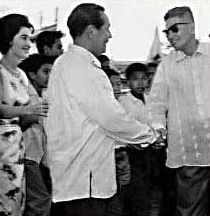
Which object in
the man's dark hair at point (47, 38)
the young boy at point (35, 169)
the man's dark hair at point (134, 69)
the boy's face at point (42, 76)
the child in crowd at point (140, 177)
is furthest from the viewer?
the man's dark hair at point (134, 69)

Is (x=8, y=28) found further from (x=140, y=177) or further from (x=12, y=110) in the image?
(x=140, y=177)

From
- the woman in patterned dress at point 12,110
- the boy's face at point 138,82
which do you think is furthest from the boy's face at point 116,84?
the woman in patterned dress at point 12,110

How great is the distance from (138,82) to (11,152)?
2020 millimetres

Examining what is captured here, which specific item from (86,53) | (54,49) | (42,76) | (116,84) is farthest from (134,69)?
(86,53)

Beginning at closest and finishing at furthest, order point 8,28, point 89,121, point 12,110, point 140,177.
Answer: point 89,121 < point 12,110 < point 8,28 < point 140,177

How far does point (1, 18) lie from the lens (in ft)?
9.71

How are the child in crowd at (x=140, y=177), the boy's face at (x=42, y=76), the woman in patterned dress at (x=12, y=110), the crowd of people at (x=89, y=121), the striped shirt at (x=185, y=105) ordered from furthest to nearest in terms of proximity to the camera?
the child in crowd at (x=140, y=177) → the boy's face at (x=42, y=76) → the striped shirt at (x=185, y=105) → the woman in patterned dress at (x=12, y=110) → the crowd of people at (x=89, y=121)

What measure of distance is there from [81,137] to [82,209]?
349 millimetres

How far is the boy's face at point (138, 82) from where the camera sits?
4480 mm

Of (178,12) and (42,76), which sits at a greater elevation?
(178,12)

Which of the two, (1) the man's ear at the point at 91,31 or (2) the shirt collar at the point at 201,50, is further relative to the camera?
(2) the shirt collar at the point at 201,50

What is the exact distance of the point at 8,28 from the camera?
2.88 metres

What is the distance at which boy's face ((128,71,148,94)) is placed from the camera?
14.7 feet

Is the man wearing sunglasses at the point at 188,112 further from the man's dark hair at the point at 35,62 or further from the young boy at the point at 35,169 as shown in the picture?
the man's dark hair at the point at 35,62
